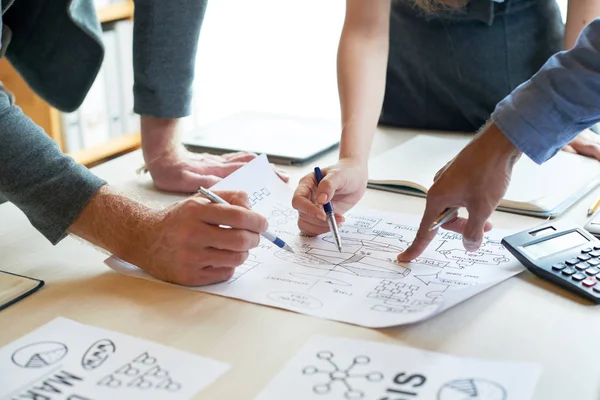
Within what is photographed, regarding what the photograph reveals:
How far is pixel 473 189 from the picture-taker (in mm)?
797

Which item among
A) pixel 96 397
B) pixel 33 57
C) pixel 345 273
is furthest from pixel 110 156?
pixel 96 397

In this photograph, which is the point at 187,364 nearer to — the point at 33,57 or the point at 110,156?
the point at 33,57

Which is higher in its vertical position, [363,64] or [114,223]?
[363,64]

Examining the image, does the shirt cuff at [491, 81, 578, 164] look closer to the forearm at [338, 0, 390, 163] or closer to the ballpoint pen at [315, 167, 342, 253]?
the ballpoint pen at [315, 167, 342, 253]

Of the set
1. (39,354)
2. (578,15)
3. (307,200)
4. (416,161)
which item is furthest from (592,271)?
(578,15)

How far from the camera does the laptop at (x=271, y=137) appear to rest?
1.32m

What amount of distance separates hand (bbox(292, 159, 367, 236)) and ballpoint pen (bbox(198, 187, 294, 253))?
0.06 meters

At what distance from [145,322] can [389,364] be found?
0.84 ft

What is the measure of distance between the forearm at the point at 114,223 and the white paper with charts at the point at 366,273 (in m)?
0.03

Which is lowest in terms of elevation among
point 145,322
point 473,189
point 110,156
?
point 110,156

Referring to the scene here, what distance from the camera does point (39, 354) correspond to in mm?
670

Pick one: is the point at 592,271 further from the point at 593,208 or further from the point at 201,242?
the point at 201,242

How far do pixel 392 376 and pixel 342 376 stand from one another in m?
0.04

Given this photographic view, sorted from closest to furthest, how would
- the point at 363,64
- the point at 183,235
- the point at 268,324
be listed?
the point at 268,324 < the point at 183,235 < the point at 363,64
